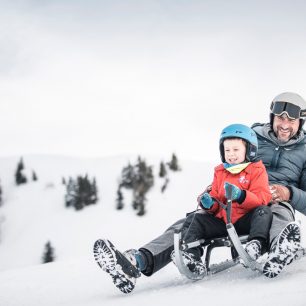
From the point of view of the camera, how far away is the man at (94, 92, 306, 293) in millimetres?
2976

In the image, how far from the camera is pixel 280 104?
179 inches

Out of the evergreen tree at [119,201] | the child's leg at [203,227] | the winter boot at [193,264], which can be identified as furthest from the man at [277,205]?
the evergreen tree at [119,201]

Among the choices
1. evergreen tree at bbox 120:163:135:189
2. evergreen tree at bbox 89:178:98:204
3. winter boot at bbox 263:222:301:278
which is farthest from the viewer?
evergreen tree at bbox 120:163:135:189

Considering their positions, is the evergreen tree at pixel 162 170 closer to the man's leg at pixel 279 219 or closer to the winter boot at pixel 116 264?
the man's leg at pixel 279 219

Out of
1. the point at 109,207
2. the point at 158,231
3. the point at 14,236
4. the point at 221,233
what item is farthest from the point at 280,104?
the point at 14,236

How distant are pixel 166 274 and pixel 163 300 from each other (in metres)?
2.21

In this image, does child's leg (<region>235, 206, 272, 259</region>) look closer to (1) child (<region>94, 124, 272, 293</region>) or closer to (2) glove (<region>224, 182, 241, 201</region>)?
(1) child (<region>94, 124, 272, 293</region>)

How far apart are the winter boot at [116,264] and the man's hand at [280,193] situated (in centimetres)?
140

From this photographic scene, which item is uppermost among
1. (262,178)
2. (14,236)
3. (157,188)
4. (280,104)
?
(280,104)

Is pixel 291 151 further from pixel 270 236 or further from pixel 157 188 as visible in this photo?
pixel 157 188

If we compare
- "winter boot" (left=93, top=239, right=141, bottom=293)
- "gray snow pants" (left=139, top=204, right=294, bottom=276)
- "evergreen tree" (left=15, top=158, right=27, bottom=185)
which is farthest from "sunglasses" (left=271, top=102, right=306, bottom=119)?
"evergreen tree" (left=15, top=158, right=27, bottom=185)

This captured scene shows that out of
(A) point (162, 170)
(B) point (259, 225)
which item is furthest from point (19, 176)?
(B) point (259, 225)

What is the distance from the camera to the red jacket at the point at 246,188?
136 inches

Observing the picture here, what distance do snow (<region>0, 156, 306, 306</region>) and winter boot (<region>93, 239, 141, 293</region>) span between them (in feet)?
0.40
